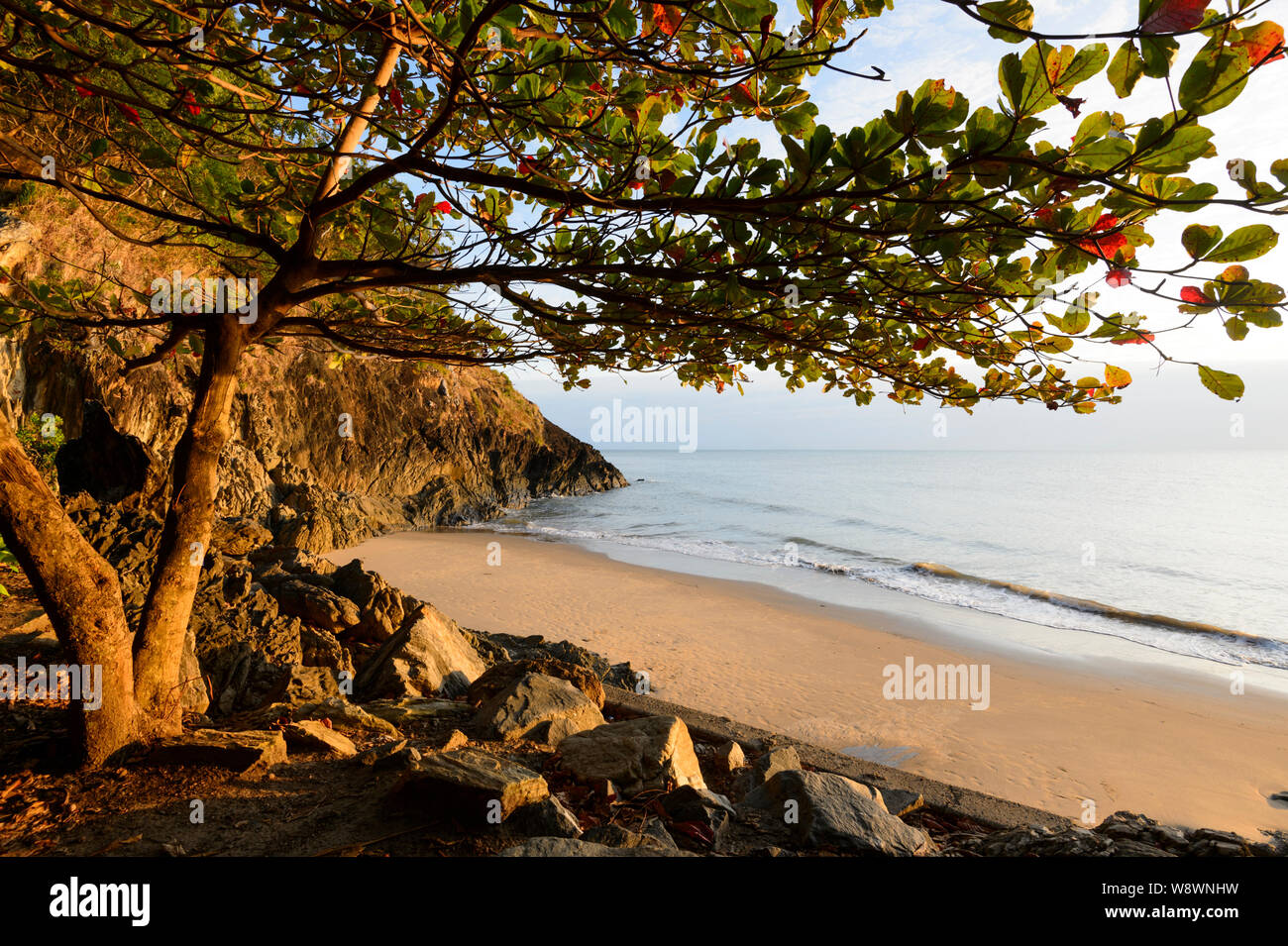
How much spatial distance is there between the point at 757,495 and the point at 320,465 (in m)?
25.9

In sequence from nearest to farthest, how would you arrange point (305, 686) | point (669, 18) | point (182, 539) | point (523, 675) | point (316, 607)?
point (669, 18)
point (182, 539)
point (305, 686)
point (523, 675)
point (316, 607)

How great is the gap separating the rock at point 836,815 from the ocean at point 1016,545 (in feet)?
38.2

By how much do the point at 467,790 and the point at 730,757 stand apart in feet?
6.63

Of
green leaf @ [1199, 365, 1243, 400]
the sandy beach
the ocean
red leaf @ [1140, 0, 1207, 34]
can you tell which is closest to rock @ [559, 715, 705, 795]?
green leaf @ [1199, 365, 1243, 400]

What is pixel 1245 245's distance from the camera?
151 centimetres

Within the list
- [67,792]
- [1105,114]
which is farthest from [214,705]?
[1105,114]

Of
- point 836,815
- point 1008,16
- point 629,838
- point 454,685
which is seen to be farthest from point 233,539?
point 1008,16

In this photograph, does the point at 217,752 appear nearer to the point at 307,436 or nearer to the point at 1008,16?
the point at 1008,16

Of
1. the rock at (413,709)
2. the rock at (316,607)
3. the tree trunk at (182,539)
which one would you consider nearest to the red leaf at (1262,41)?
the tree trunk at (182,539)

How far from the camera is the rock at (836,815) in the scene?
116 inches

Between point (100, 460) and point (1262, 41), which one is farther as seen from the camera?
point (100, 460)

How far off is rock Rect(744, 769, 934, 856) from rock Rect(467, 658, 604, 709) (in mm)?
1870

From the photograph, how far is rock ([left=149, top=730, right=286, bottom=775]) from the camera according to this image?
3096 millimetres

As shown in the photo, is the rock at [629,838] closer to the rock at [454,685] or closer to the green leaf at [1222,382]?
the green leaf at [1222,382]
